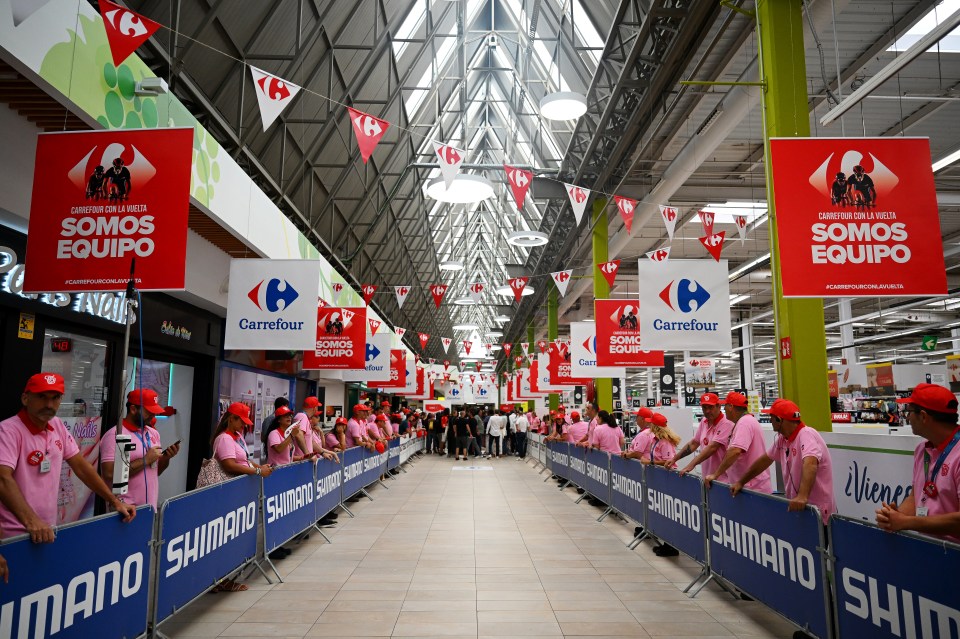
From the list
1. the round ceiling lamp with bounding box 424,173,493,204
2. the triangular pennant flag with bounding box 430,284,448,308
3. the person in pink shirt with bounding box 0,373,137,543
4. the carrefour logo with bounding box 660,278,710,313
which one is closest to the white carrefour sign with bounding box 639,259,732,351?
the carrefour logo with bounding box 660,278,710,313

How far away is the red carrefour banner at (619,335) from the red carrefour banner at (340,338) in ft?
14.9

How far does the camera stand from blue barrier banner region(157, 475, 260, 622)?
14.2 feet

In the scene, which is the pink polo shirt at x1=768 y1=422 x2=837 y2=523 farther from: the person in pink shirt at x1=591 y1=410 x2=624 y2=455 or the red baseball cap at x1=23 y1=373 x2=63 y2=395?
the person in pink shirt at x1=591 y1=410 x2=624 y2=455

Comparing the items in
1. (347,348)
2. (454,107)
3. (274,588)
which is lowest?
(274,588)

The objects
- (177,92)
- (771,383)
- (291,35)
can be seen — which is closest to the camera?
(177,92)

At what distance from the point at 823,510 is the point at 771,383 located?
1823 inches

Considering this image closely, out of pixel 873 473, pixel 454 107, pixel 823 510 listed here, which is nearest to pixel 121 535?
pixel 823 510

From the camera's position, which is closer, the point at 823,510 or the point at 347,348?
the point at 823,510

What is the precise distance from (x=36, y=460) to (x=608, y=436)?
892 cm

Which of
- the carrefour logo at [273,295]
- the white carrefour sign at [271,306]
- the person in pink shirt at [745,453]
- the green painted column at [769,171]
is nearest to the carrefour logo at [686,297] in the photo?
the green painted column at [769,171]

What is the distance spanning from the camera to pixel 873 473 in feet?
20.2

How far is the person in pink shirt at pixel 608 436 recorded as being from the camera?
1105cm

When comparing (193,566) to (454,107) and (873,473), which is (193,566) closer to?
(873,473)

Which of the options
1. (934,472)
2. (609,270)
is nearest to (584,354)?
(609,270)
